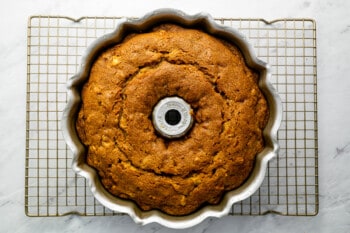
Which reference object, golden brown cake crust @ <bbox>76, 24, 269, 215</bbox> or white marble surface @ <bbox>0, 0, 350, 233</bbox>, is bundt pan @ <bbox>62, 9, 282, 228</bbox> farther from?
white marble surface @ <bbox>0, 0, 350, 233</bbox>

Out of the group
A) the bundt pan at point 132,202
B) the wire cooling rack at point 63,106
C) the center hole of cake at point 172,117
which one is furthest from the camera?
the wire cooling rack at point 63,106

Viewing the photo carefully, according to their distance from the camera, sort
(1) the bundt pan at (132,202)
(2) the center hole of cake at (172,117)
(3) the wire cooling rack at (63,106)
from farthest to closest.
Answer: (3) the wire cooling rack at (63,106), (2) the center hole of cake at (172,117), (1) the bundt pan at (132,202)

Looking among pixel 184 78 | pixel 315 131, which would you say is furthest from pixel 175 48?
pixel 315 131

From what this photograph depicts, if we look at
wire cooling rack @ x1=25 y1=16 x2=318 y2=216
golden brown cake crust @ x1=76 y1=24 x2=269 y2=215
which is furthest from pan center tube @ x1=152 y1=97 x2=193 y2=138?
wire cooling rack @ x1=25 y1=16 x2=318 y2=216

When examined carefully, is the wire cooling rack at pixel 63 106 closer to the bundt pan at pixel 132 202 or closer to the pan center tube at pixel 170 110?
the bundt pan at pixel 132 202

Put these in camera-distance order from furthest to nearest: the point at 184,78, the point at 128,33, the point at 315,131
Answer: the point at 315,131 < the point at 128,33 < the point at 184,78

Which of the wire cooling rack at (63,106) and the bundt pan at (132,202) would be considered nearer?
the bundt pan at (132,202)

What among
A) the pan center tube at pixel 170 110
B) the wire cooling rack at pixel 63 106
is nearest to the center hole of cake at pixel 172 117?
the pan center tube at pixel 170 110

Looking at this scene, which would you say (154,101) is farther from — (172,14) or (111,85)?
(172,14)
